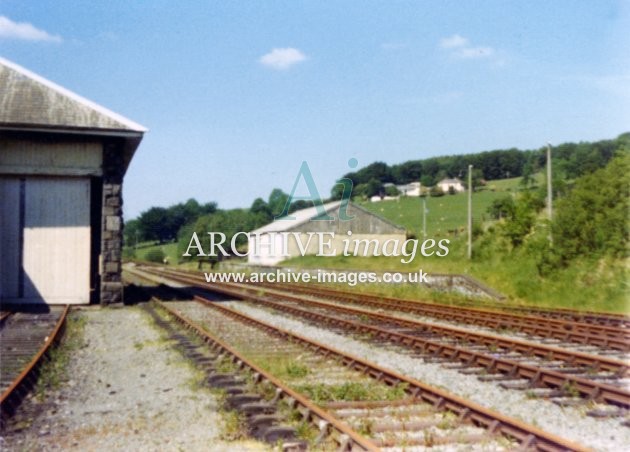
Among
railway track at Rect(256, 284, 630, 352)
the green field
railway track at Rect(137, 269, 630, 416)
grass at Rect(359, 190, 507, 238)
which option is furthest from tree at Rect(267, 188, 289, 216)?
railway track at Rect(137, 269, 630, 416)

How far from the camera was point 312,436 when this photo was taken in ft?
18.4

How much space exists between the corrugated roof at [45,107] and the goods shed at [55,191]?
1.0 inches

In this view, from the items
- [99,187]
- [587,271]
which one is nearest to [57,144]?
[99,187]

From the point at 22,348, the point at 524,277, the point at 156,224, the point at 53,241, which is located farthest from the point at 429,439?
the point at 156,224

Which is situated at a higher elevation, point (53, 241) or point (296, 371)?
point (53, 241)

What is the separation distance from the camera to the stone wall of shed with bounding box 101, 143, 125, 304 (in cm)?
1845

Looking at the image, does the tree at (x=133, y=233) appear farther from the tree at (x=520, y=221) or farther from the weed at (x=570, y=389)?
the weed at (x=570, y=389)

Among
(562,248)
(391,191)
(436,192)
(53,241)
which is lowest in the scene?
(562,248)

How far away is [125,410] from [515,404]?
3.90 m

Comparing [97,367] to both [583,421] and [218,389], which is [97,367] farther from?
[583,421]

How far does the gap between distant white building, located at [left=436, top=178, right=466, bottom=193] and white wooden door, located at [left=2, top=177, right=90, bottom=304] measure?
220 feet

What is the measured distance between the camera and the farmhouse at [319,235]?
4925 cm

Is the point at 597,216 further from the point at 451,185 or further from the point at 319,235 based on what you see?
the point at 451,185

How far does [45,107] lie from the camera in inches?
711
